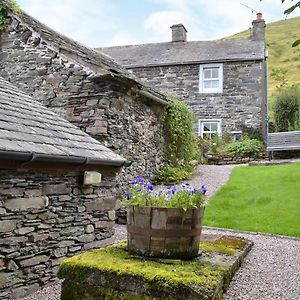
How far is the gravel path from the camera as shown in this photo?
502 centimetres

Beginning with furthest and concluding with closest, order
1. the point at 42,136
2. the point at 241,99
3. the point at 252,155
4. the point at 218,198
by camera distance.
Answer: the point at 241,99 → the point at 252,155 → the point at 218,198 → the point at 42,136

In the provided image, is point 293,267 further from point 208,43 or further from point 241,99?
point 208,43

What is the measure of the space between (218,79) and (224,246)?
17059 mm

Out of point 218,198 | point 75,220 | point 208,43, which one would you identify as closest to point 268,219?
point 218,198

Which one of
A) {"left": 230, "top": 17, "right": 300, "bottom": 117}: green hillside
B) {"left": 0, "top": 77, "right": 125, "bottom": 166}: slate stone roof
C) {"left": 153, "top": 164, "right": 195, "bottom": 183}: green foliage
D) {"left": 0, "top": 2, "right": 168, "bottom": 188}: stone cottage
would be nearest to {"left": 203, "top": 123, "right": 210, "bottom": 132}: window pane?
{"left": 153, "top": 164, "right": 195, "bottom": 183}: green foliage

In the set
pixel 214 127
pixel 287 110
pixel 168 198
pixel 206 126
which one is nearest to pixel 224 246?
pixel 168 198

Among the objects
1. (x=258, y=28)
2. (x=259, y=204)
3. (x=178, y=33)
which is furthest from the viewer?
(x=178, y=33)

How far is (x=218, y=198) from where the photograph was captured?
11438 mm

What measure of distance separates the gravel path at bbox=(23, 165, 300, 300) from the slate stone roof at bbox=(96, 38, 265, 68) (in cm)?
1490

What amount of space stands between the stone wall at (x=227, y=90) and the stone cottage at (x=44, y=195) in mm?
15407

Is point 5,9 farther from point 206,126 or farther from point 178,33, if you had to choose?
point 178,33

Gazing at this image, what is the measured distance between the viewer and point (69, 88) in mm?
9570

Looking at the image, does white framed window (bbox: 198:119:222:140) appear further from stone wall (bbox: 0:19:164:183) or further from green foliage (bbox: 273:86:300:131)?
stone wall (bbox: 0:19:164:183)

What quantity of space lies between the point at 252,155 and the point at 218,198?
895 centimetres
